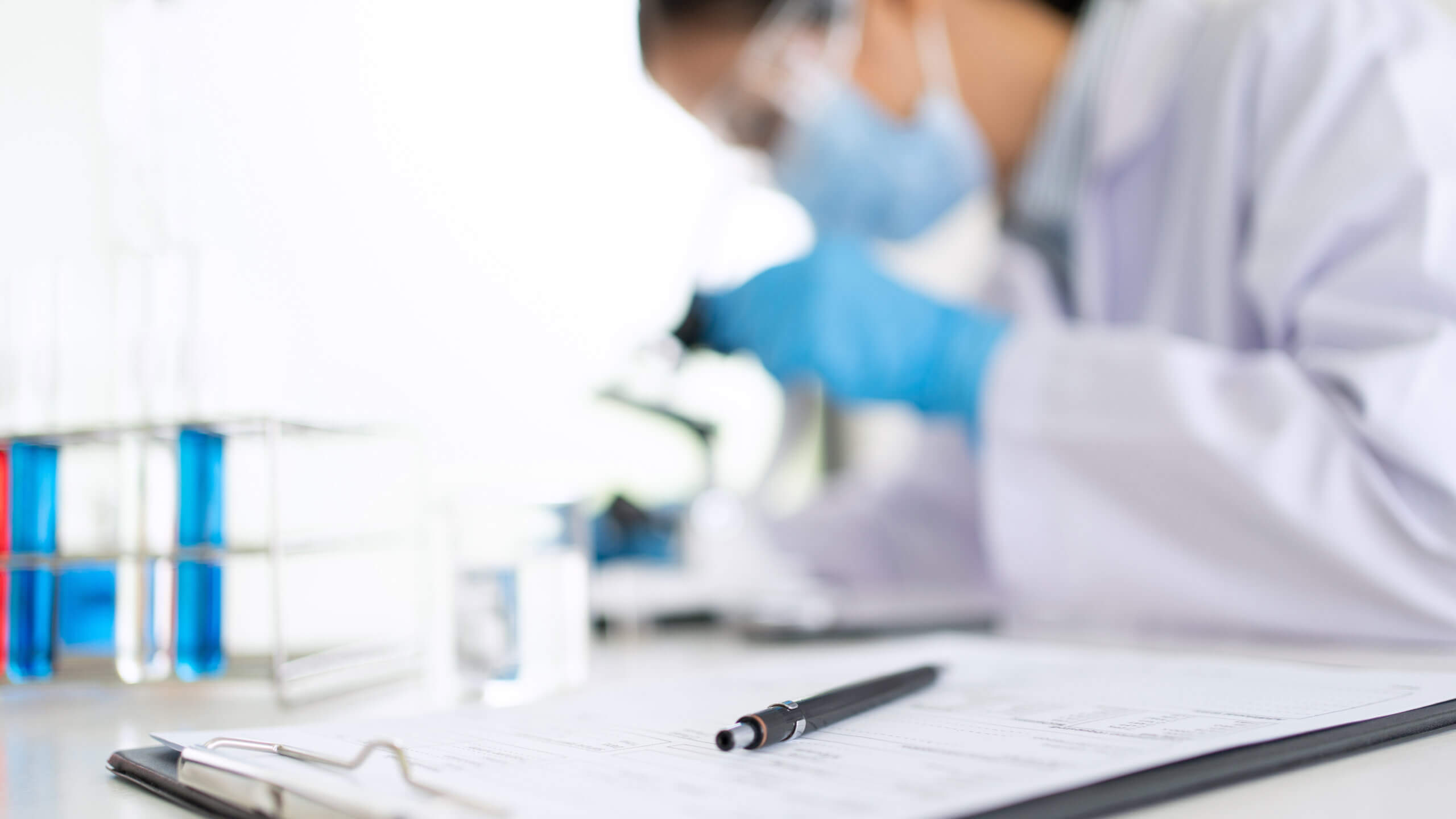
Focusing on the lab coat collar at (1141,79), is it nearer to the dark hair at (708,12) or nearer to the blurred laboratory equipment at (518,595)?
the dark hair at (708,12)

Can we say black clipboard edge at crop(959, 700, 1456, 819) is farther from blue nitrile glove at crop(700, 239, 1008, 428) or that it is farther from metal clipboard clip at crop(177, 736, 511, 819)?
blue nitrile glove at crop(700, 239, 1008, 428)

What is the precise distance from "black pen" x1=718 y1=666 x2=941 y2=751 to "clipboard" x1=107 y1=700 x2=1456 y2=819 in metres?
0.09

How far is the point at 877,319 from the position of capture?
90 centimetres

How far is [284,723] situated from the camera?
50 cm

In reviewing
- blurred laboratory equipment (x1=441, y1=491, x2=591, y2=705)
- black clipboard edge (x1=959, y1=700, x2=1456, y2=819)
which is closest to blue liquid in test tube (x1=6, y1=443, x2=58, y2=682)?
blurred laboratory equipment (x1=441, y1=491, x2=591, y2=705)

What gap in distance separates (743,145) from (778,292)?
0.40 meters

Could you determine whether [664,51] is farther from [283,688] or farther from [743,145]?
[283,688]

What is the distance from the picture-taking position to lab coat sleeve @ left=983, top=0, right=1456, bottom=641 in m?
0.67

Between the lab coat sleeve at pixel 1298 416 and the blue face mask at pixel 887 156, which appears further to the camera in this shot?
the blue face mask at pixel 887 156

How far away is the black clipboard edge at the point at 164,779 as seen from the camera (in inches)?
11.3

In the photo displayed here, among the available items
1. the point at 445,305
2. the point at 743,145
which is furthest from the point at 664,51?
the point at 445,305

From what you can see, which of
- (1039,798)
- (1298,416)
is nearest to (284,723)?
(1039,798)

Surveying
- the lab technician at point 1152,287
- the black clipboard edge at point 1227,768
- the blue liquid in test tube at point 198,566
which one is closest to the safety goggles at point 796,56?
the lab technician at point 1152,287

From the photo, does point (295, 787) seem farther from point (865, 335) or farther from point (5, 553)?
point (865, 335)
